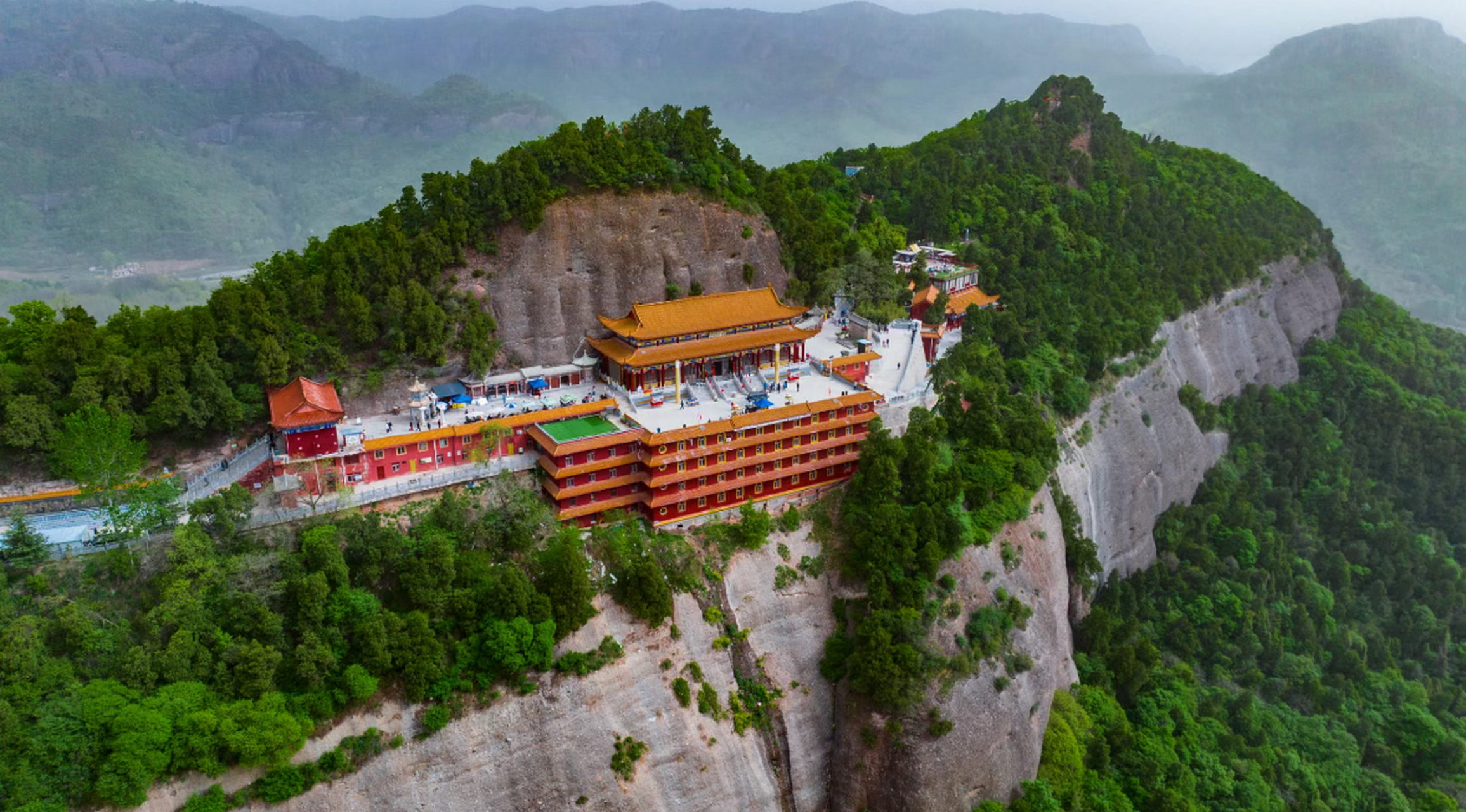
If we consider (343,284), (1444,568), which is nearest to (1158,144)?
(1444,568)

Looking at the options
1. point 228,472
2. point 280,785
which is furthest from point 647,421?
point 280,785

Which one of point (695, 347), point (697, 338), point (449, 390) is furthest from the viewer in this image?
point (697, 338)

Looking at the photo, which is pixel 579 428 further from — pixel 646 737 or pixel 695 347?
pixel 646 737

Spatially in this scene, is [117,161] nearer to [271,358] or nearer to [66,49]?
[66,49]

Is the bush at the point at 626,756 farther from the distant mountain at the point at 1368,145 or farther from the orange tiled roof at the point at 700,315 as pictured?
the distant mountain at the point at 1368,145

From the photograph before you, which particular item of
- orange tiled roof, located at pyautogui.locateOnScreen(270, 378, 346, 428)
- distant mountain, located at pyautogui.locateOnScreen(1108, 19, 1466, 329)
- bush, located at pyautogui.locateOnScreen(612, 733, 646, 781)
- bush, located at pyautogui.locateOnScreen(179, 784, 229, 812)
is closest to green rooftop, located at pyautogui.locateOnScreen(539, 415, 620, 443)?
orange tiled roof, located at pyautogui.locateOnScreen(270, 378, 346, 428)
